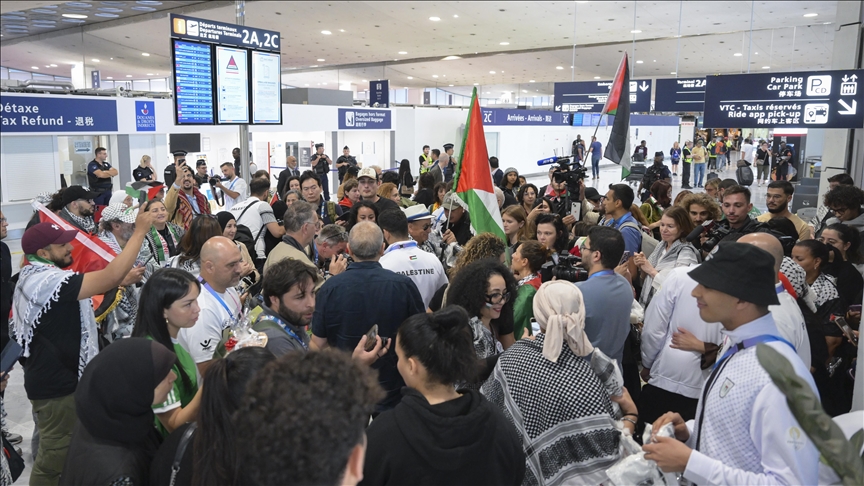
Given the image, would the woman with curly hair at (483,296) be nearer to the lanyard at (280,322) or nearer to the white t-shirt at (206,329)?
the lanyard at (280,322)

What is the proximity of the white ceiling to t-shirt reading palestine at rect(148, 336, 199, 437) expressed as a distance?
11.9m

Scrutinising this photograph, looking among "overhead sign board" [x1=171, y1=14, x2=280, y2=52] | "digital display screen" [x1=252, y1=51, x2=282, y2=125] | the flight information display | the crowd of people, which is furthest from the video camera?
"digital display screen" [x1=252, y1=51, x2=282, y2=125]

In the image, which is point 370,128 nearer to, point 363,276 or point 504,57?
point 504,57

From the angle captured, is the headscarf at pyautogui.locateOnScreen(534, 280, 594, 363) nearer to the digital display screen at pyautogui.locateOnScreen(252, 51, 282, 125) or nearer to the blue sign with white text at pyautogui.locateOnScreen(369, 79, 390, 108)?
the digital display screen at pyautogui.locateOnScreen(252, 51, 282, 125)

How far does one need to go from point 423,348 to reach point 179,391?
990mm

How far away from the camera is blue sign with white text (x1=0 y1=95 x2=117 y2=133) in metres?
10.7

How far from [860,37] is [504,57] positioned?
17.5 meters

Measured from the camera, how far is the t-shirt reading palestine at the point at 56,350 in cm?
296

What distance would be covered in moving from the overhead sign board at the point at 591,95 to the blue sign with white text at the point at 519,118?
8.07 m

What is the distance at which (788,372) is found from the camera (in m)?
1.11

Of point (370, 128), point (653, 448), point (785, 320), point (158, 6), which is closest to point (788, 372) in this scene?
point (653, 448)

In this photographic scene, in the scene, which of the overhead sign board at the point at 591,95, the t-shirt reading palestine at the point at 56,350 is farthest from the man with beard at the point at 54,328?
the overhead sign board at the point at 591,95

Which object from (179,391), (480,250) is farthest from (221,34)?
(179,391)

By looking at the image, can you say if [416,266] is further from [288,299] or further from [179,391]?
[179,391]
